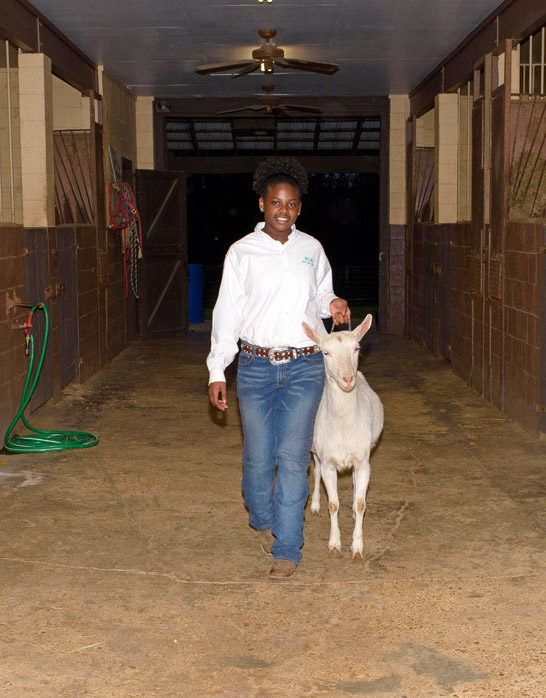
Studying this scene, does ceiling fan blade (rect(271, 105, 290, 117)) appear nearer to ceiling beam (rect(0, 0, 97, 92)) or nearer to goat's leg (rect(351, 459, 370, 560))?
ceiling beam (rect(0, 0, 97, 92))

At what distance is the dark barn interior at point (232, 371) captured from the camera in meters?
3.72

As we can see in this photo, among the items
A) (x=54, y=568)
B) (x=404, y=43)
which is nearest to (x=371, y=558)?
(x=54, y=568)

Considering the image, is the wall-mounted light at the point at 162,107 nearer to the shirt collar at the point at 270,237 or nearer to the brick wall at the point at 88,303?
the brick wall at the point at 88,303

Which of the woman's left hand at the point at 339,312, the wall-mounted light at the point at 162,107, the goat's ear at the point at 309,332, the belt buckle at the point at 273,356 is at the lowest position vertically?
the belt buckle at the point at 273,356

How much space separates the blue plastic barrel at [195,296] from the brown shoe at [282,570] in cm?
1278

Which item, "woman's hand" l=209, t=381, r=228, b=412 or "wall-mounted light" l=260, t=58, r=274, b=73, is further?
"wall-mounted light" l=260, t=58, r=274, b=73

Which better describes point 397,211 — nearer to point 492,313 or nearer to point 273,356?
point 492,313

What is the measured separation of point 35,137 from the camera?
8773mm

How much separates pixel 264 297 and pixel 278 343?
21cm

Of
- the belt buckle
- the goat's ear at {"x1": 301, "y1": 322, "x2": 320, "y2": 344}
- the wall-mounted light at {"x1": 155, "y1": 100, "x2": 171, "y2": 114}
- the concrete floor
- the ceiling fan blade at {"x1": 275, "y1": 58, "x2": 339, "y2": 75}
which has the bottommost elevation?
the concrete floor

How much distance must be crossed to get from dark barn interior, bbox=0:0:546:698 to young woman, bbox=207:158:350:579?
0.47m

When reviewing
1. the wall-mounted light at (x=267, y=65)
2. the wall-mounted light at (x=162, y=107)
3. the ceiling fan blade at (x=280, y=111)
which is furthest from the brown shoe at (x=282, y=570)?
the wall-mounted light at (x=162, y=107)

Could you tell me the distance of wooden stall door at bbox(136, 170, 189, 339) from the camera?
1414 cm

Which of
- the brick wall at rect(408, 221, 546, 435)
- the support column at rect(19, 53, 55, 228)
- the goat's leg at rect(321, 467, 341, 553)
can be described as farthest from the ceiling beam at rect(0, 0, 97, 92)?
the goat's leg at rect(321, 467, 341, 553)
